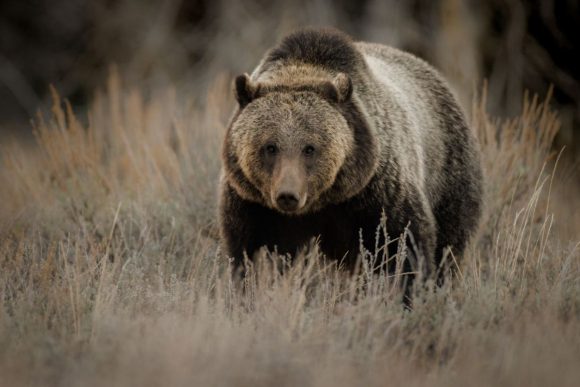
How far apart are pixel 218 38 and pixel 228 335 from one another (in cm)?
952

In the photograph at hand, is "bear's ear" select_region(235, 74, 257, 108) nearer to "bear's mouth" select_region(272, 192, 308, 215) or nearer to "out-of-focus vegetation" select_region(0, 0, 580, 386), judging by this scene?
"bear's mouth" select_region(272, 192, 308, 215)

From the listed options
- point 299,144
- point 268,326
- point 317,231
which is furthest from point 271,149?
point 268,326

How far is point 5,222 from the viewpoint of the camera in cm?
585

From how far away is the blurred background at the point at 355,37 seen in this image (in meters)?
10.7

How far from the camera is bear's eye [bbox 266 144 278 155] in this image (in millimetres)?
4637

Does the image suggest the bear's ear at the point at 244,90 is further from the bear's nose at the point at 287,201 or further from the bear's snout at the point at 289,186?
the bear's nose at the point at 287,201

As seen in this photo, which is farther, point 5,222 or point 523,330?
point 5,222

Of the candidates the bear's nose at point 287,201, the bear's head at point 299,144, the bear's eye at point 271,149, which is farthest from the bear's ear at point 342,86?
the bear's nose at point 287,201

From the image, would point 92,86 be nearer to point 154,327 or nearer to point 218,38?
point 218,38

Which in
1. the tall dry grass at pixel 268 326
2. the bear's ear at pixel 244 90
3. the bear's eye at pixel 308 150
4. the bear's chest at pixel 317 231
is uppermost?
the bear's ear at pixel 244 90

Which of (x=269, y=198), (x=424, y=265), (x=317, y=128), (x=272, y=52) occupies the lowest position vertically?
(x=424, y=265)

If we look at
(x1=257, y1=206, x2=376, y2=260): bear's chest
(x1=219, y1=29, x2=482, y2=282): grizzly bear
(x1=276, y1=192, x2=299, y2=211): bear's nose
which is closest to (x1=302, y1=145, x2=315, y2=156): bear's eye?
(x1=219, y1=29, x2=482, y2=282): grizzly bear

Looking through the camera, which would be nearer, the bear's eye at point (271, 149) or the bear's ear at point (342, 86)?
the bear's eye at point (271, 149)

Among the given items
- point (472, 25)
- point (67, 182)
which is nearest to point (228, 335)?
point (67, 182)
